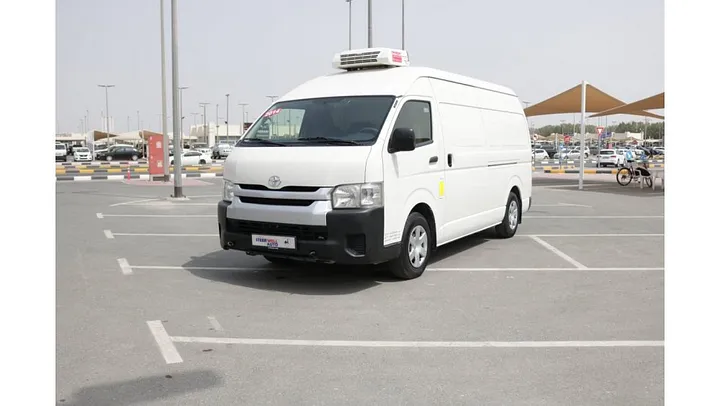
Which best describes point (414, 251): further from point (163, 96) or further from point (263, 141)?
point (163, 96)

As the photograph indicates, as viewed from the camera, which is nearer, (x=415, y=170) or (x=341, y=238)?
(x=341, y=238)

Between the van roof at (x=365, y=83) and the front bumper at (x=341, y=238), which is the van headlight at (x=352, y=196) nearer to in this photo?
the front bumper at (x=341, y=238)

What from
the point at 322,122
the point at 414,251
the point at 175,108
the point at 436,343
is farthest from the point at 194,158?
the point at 436,343

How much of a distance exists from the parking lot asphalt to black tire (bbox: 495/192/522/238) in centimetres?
29

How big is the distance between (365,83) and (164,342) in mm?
3994

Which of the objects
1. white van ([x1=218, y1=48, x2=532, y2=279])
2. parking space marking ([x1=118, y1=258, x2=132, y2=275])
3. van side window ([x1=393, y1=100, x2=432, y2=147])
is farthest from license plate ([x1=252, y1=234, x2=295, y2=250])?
parking space marking ([x1=118, y1=258, x2=132, y2=275])

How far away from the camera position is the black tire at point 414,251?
292 inches

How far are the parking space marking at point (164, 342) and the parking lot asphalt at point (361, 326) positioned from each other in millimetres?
17

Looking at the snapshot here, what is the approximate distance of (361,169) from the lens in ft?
22.3

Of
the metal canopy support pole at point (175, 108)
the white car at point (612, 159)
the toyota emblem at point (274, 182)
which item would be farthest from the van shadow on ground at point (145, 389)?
the white car at point (612, 159)

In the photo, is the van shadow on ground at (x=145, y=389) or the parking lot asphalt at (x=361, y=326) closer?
the van shadow on ground at (x=145, y=389)

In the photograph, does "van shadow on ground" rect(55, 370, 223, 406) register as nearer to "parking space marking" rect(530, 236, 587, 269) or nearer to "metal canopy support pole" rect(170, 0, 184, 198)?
"parking space marking" rect(530, 236, 587, 269)
